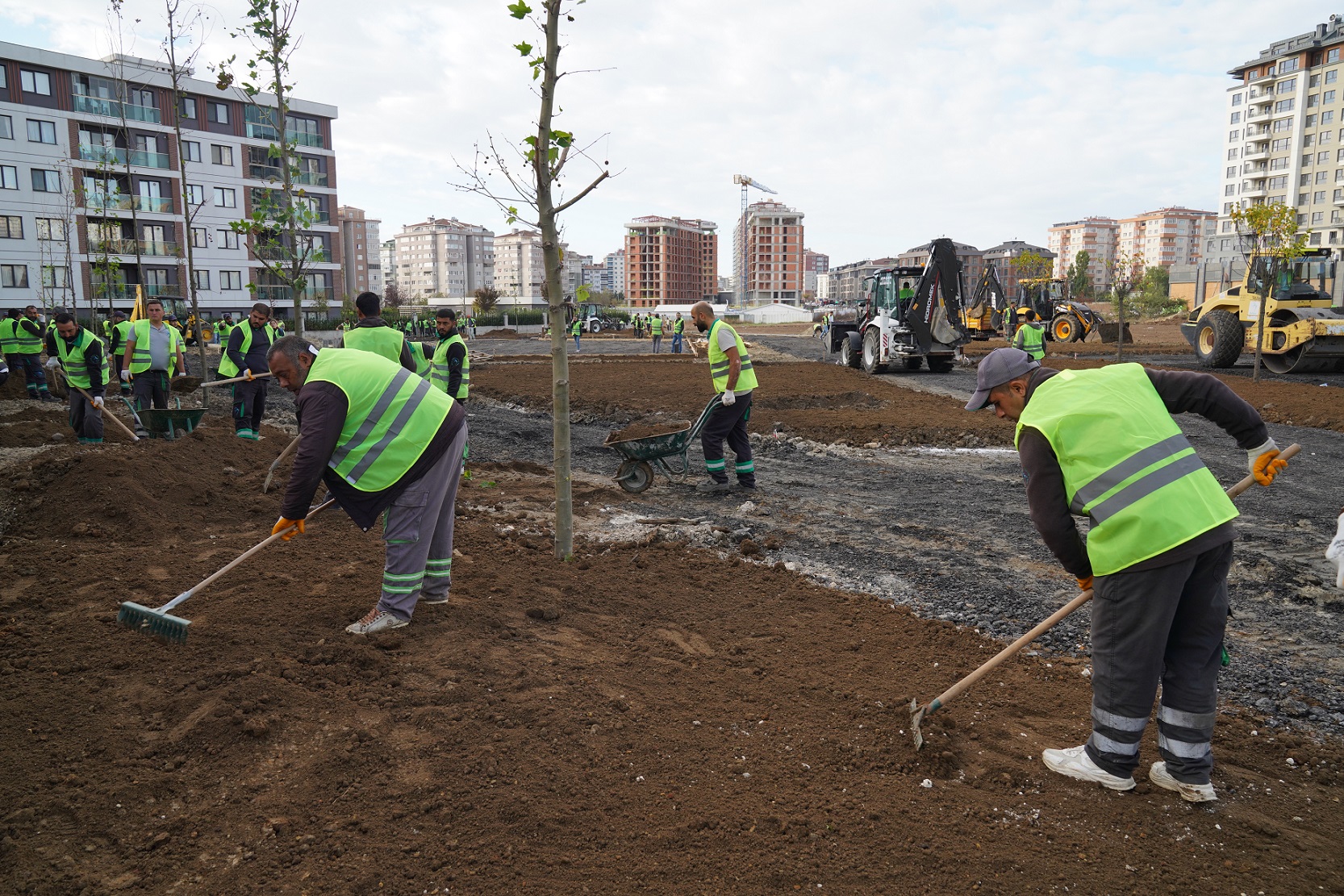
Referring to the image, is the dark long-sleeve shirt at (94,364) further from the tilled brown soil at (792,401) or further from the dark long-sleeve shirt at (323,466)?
the dark long-sleeve shirt at (323,466)

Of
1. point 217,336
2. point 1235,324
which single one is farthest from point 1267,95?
point 217,336

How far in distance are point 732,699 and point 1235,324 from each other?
766 inches

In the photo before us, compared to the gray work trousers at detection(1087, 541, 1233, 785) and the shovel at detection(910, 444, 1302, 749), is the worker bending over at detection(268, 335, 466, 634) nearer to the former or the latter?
the shovel at detection(910, 444, 1302, 749)

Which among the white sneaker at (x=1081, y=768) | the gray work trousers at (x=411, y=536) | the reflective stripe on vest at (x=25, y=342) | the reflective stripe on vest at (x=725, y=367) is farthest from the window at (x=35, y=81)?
the white sneaker at (x=1081, y=768)

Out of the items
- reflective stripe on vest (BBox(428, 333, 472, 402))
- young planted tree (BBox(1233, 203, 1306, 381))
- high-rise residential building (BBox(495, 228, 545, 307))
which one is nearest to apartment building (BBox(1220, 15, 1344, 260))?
young planted tree (BBox(1233, 203, 1306, 381))

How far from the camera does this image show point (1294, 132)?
7025cm

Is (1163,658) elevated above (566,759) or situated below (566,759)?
above

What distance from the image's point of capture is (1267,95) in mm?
72750

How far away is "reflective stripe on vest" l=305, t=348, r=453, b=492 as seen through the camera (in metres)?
3.92

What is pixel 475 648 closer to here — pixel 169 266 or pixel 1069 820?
pixel 1069 820

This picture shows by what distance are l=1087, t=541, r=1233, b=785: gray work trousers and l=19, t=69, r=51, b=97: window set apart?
47.3 metres

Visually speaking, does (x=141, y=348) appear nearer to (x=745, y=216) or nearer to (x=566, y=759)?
(x=566, y=759)

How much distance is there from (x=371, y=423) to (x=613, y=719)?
1.85 metres

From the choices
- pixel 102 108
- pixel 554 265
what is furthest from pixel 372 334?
pixel 102 108
